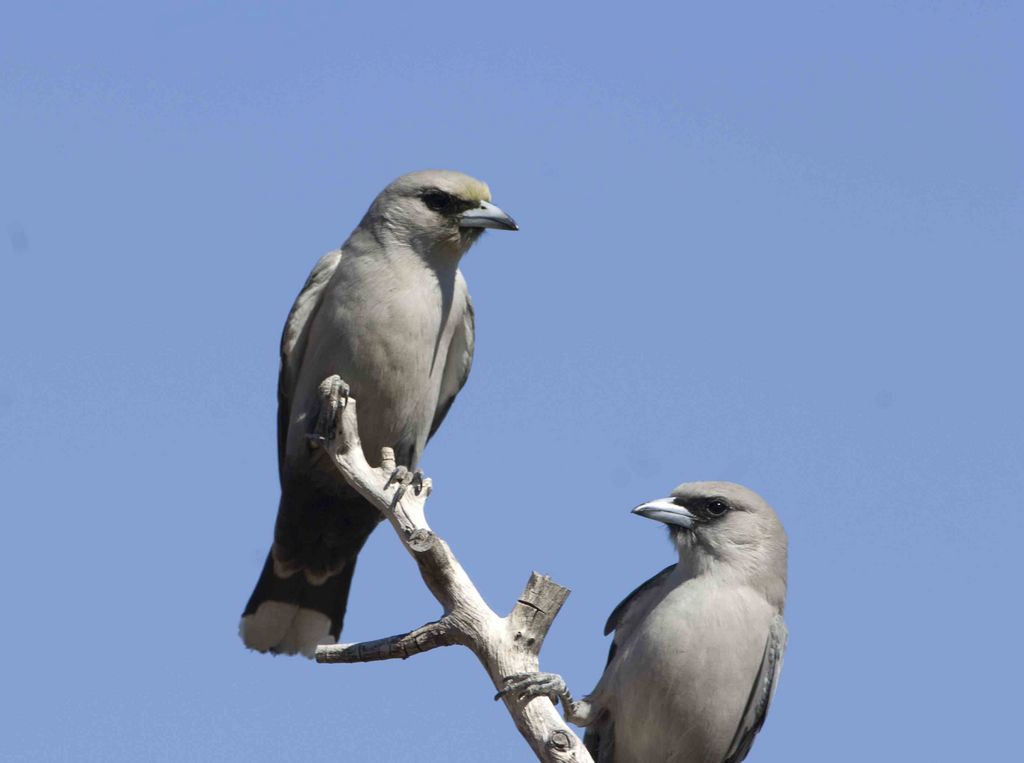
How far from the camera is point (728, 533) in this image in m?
8.27

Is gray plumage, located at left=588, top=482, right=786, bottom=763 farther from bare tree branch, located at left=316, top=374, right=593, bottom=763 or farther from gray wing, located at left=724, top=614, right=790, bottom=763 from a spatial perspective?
bare tree branch, located at left=316, top=374, right=593, bottom=763

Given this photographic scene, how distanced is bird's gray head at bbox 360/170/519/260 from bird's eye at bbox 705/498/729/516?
2150 millimetres

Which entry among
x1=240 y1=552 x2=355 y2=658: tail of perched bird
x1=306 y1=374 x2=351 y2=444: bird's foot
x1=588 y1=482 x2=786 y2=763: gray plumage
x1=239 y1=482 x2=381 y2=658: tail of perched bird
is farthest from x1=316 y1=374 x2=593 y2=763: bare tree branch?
x1=240 y1=552 x2=355 y2=658: tail of perched bird

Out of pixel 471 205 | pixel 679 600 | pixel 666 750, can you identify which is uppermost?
pixel 471 205

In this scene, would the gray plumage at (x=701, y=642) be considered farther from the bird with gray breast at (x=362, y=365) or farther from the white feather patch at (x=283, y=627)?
the white feather patch at (x=283, y=627)

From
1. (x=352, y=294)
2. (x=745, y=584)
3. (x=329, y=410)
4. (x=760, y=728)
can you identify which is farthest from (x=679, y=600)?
(x=352, y=294)

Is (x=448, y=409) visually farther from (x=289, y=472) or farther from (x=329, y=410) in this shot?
(x=329, y=410)

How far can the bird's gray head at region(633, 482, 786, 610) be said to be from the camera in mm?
8227

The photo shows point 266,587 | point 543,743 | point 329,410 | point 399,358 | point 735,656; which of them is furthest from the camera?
point 266,587

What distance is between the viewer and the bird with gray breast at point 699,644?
794 cm

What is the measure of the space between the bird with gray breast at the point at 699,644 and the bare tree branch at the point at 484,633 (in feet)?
2.11

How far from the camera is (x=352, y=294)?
30.8ft

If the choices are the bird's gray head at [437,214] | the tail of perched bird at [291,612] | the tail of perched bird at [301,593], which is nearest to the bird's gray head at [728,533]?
the bird's gray head at [437,214]

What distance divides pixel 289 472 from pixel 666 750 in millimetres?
2935
